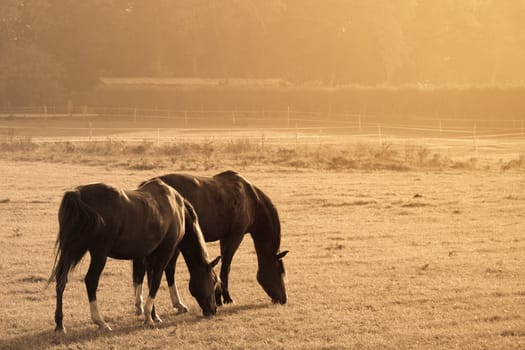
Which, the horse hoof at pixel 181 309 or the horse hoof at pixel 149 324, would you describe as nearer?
the horse hoof at pixel 149 324

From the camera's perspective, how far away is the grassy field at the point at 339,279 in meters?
8.83

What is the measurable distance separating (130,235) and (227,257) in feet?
6.68

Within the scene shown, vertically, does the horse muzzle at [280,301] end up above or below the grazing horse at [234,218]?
below

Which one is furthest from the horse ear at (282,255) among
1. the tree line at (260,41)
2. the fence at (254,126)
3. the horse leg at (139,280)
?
the tree line at (260,41)

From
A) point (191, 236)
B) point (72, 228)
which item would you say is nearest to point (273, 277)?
point (191, 236)

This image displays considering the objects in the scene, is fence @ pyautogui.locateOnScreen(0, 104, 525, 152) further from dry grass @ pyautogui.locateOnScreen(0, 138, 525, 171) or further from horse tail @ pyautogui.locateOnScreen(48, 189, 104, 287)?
horse tail @ pyautogui.locateOnScreen(48, 189, 104, 287)

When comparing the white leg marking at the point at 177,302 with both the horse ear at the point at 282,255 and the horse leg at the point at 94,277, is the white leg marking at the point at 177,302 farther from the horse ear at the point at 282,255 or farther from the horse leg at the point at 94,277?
the horse ear at the point at 282,255

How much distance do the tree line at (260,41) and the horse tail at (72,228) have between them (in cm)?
6148

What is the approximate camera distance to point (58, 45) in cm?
7650

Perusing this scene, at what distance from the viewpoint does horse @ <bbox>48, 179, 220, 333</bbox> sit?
8.29 metres

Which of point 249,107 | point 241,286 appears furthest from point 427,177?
point 249,107

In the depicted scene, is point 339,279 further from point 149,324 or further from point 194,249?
point 149,324

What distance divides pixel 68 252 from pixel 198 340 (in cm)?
154

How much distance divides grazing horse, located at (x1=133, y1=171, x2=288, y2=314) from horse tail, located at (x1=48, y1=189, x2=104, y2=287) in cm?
211
